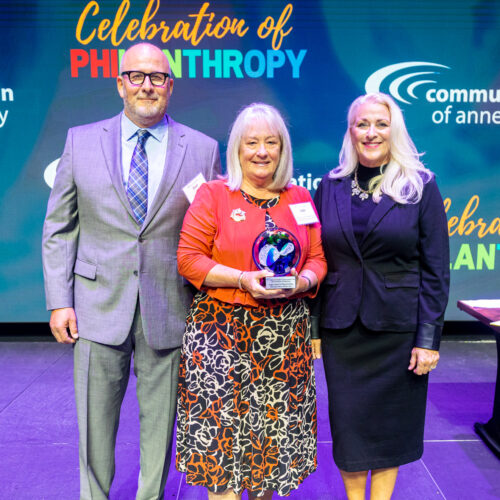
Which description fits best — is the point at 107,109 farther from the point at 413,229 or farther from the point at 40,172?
the point at 413,229

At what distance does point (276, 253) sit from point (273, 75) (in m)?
2.98

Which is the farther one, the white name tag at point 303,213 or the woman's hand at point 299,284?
the white name tag at point 303,213

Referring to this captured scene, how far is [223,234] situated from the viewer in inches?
67.9

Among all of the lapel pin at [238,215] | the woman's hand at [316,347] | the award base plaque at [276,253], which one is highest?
the lapel pin at [238,215]

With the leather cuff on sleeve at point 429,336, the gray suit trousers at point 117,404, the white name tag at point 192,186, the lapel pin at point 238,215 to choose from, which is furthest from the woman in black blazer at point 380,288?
the gray suit trousers at point 117,404

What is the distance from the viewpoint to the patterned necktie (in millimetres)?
1833

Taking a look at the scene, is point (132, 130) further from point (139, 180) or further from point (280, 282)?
point (280, 282)

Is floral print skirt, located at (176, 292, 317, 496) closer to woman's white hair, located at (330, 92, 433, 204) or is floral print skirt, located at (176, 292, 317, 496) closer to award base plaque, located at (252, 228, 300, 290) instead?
Answer: award base plaque, located at (252, 228, 300, 290)

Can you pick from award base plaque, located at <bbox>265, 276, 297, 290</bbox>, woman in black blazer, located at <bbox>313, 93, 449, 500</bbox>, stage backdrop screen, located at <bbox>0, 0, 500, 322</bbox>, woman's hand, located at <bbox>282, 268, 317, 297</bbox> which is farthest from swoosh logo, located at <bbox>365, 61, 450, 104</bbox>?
award base plaque, located at <bbox>265, 276, 297, 290</bbox>

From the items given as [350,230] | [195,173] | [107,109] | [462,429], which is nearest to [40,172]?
[107,109]

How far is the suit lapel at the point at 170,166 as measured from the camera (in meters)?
1.83

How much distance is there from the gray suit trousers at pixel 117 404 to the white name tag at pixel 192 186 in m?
0.49

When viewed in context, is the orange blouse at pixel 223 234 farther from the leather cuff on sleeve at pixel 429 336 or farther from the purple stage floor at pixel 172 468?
the purple stage floor at pixel 172 468

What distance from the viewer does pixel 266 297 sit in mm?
1621
